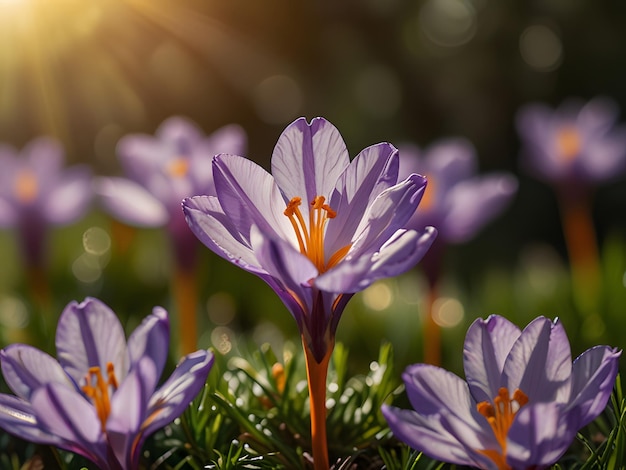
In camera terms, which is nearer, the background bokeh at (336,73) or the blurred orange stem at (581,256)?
the blurred orange stem at (581,256)

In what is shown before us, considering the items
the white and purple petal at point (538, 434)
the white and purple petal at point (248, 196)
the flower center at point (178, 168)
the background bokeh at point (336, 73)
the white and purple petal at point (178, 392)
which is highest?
the background bokeh at point (336, 73)

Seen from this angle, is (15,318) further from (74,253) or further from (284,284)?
(284,284)

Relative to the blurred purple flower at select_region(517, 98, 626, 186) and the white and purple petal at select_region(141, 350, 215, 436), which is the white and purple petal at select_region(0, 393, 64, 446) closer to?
the white and purple petal at select_region(141, 350, 215, 436)

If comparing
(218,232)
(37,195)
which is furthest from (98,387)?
(37,195)

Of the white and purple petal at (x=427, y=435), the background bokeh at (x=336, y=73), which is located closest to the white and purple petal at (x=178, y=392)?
the white and purple petal at (x=427, y=435)

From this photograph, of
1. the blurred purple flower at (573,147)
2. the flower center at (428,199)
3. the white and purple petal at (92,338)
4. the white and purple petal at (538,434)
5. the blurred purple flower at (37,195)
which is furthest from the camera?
the blurred purple flower at (573,147)

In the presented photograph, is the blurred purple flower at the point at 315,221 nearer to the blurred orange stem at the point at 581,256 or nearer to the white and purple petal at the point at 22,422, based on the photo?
the white and purple petal at the point at 22,422

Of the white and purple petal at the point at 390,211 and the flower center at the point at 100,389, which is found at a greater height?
the white and purple petal at the point at 390,211

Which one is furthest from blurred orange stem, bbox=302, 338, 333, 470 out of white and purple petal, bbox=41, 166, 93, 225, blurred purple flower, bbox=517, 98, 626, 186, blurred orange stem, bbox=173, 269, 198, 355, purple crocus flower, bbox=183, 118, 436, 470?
blurred purple flower, bbox=517, 98, 626, 186
